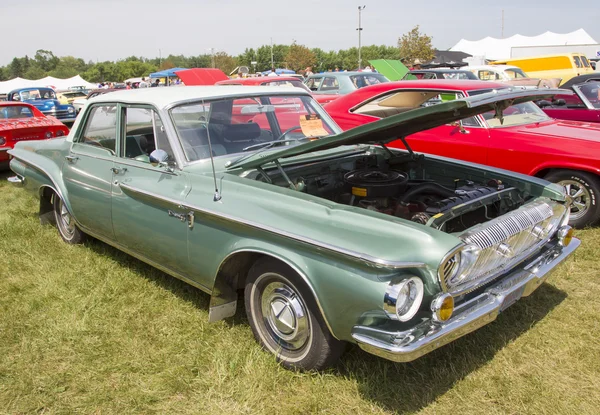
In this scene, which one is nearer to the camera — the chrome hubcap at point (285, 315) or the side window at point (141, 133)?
the chrome hubcap at point (285, 315)

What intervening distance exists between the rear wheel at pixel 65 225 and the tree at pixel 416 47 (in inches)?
1446

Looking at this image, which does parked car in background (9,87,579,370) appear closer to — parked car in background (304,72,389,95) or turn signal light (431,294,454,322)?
turn signal light (431,294,454,322)

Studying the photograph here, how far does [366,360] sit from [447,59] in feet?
98.3

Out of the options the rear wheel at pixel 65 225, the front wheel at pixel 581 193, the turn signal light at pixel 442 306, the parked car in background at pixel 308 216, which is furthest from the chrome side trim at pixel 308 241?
A: the front wheel at pixel 581 193

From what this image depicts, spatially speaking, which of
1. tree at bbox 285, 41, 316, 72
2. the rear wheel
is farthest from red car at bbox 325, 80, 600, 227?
tree at bbox 285, 41, 316, 72

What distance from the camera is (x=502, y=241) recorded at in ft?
8.41

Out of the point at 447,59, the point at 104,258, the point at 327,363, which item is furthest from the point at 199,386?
the point at 447,59

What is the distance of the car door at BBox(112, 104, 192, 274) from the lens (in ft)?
10.2

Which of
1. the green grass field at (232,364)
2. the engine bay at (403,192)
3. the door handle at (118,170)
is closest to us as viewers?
the green grass field at (232,364)

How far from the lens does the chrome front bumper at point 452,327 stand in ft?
7.00

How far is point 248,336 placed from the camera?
10.2 feet

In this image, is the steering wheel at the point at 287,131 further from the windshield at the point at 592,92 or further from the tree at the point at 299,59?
the tree at the point at 299,59

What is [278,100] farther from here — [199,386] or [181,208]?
[199,386]

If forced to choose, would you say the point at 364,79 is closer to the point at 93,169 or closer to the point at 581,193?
the point at 581,193
